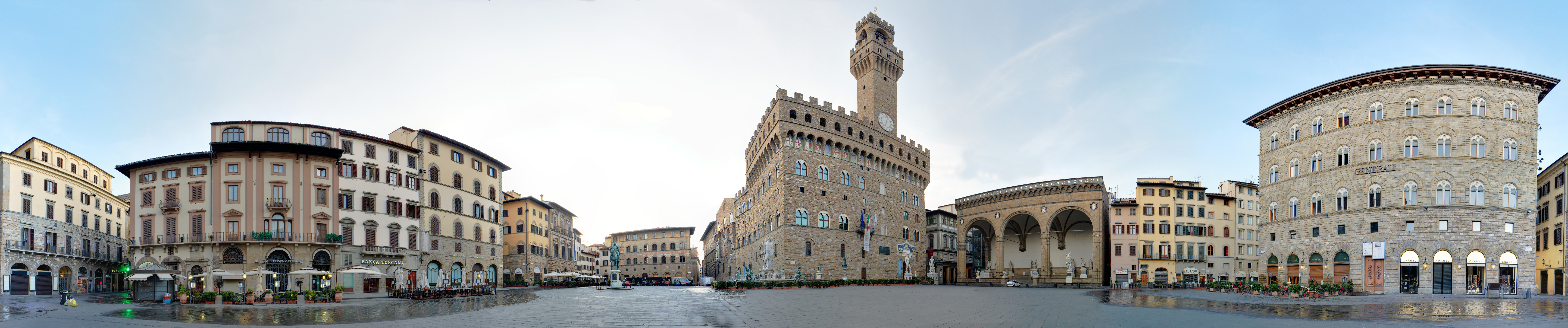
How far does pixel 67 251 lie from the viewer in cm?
5250

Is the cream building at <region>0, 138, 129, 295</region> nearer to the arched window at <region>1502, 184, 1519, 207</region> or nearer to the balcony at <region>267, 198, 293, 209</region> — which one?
the balcony at <region>267, 198, 293, 209</region>

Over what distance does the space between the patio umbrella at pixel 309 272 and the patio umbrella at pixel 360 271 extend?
0.75 meters

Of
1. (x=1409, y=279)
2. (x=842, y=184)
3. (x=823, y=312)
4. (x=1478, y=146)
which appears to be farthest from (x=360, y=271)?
(x=1478, y=146)

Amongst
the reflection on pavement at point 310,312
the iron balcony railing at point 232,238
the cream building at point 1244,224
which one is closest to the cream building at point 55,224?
the iron balcony railing at point 232,238

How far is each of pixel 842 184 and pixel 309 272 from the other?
39.9m

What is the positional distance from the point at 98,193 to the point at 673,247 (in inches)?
2988

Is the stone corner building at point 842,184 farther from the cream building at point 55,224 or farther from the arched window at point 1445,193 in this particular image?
the cream building at point 55,224

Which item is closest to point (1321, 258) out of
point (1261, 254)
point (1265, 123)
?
point (1261, 254)

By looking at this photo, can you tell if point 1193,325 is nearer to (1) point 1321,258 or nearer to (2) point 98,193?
(1) point 1321,258

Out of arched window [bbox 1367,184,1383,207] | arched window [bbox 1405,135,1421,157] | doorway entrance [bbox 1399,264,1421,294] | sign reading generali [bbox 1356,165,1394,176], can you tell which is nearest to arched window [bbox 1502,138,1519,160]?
arched window [bbox 1405,135,1421,157]

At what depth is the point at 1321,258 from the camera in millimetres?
46438

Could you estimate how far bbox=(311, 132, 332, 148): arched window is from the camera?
155 feet

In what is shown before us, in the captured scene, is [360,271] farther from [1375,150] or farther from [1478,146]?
[1478,146]

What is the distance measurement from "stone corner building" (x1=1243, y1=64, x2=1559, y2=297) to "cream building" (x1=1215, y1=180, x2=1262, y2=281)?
29.4 m
